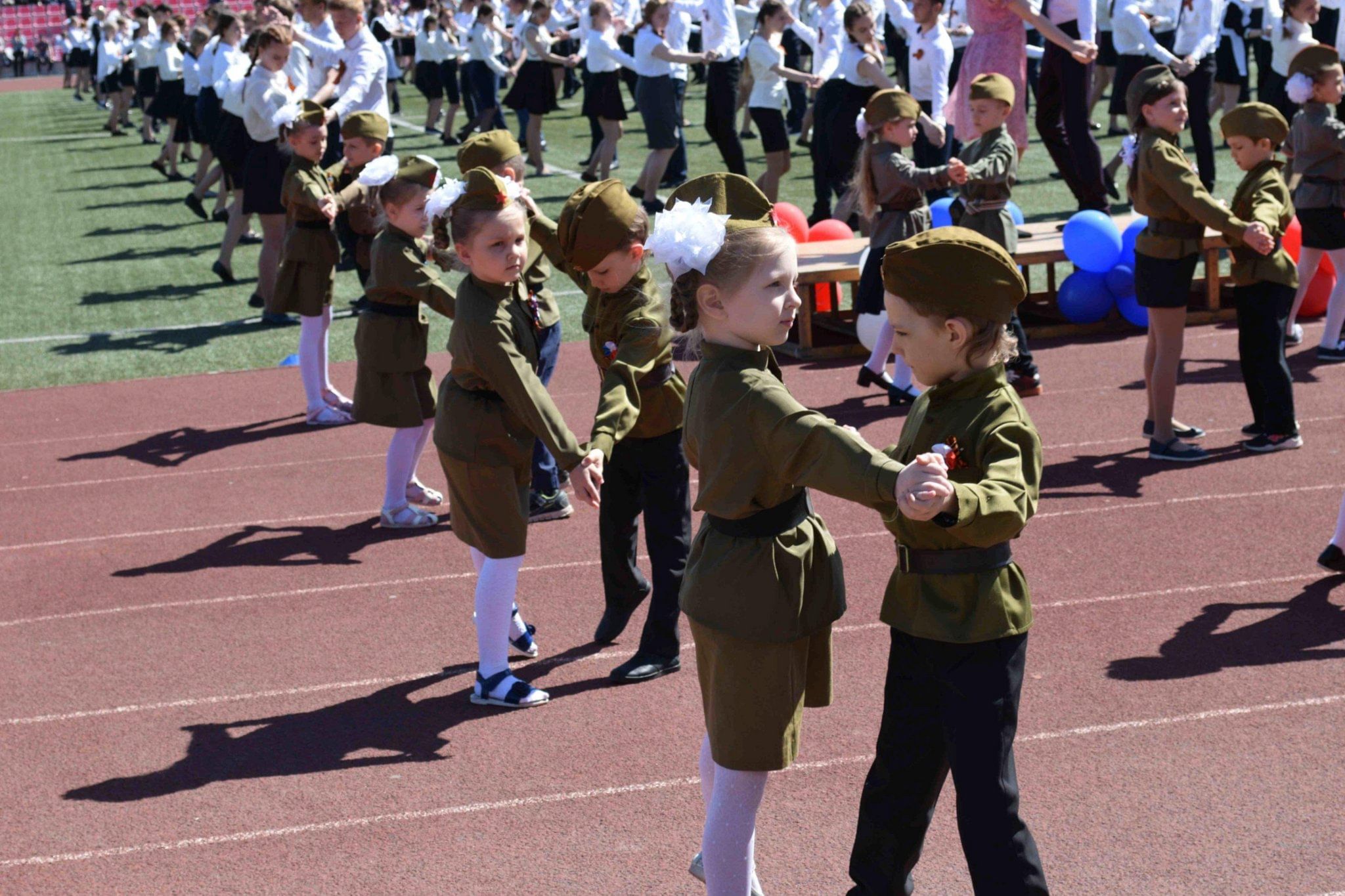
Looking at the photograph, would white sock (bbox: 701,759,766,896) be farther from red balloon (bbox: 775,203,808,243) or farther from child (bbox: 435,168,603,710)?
red balloon (bbox: 775,203,808,243)

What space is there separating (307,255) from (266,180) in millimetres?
2954

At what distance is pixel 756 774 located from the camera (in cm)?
349

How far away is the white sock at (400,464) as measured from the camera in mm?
7129

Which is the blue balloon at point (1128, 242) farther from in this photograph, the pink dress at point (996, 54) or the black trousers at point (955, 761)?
the black trousers at point (955, 761)

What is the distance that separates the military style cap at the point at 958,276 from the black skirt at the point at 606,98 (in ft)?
47.3

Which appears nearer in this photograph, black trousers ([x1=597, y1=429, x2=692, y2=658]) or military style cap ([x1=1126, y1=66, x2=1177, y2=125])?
black trousers ([x1=597, y1=429, x2=692, y2=658])

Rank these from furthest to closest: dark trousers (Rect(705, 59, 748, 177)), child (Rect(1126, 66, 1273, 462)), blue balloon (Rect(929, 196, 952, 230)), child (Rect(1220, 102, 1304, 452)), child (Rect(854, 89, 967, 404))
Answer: dark trousers (Rect(705, 59, 748, 177)), blue balloon (Rect(929, 196, 952, 230)), child (Rect(854, 89, 967, 404)), child (Rect(1220, 102, 1304, 452)), child (Rect(1126, 66, 1273, 462))

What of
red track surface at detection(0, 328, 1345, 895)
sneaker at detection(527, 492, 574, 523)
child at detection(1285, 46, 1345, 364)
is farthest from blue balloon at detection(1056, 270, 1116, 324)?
sneaker at detection(527, 492, 574, 523)

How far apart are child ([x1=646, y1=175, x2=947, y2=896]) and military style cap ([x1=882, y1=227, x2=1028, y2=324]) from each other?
33 cm

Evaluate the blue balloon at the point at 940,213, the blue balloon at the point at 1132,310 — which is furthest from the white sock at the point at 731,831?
the blue balloon at the point at 1132,310

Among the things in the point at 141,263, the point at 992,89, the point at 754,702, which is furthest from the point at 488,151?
the point at 141,263

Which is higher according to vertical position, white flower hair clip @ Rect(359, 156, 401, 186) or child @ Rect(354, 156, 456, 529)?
white flower hair clip @ Rect(359, 156, 401, 186)

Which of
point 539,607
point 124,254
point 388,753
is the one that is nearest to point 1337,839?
point 388,753

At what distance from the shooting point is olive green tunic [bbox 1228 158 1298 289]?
23.7 feet
